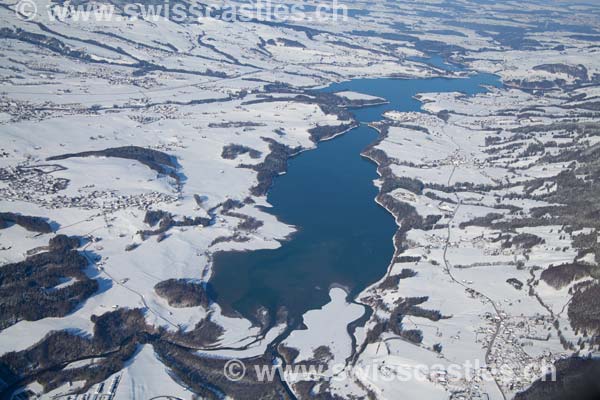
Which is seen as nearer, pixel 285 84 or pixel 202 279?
pixel 202 279

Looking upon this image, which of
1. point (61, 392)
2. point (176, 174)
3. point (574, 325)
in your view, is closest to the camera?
point (61, 392)

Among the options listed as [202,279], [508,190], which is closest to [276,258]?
[202,279]

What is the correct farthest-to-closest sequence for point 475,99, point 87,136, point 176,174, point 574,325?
point 475,99 < point 87,136 < point 176,174 < point 574,325

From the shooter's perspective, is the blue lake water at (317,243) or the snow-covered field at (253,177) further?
the blue lake water at (317,243)

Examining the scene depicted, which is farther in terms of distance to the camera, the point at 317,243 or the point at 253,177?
the point at 253,177

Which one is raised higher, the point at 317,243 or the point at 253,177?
the point at 253,177

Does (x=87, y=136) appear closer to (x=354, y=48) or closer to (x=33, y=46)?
(x=33, y=46)

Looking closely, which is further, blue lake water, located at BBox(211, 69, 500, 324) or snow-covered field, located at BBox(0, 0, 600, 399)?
blue lake water, located at BBox(211, 69, 500, 324)

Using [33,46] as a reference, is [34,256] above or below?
below
